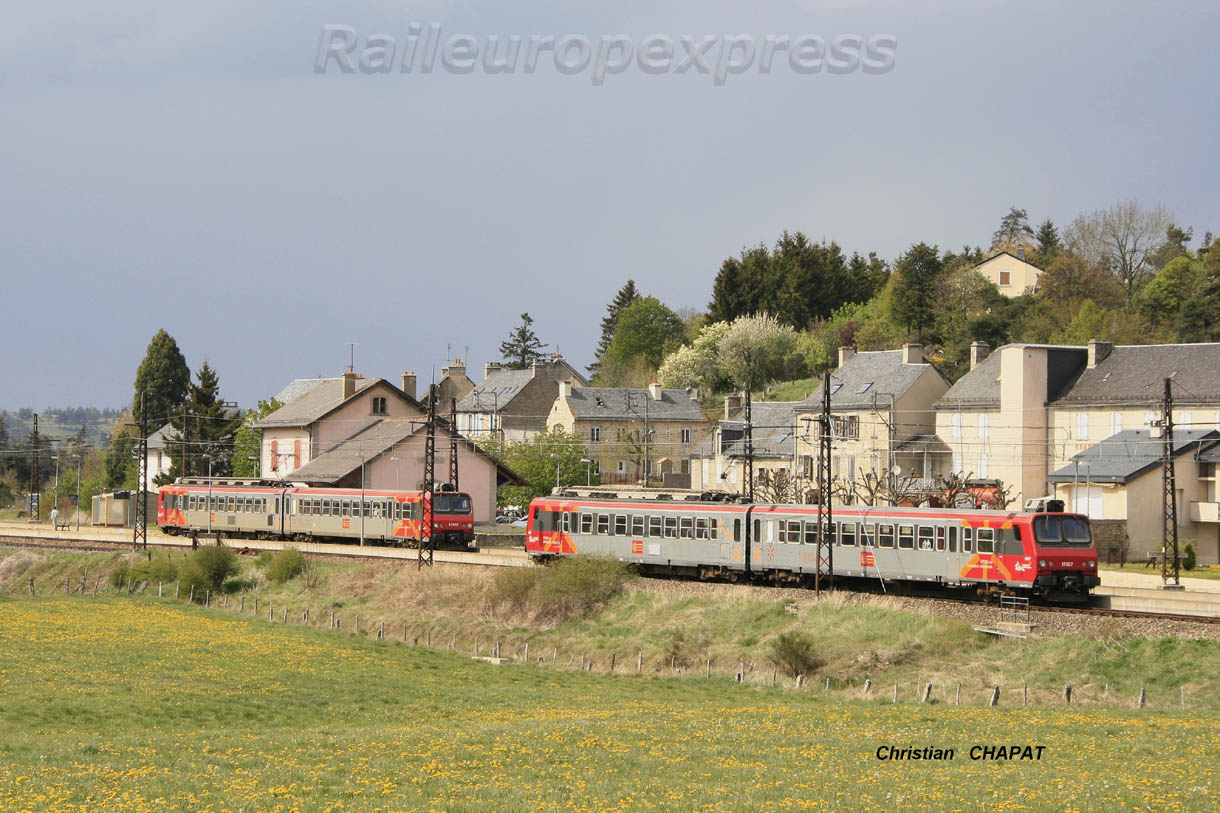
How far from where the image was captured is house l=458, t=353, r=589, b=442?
105500 mm

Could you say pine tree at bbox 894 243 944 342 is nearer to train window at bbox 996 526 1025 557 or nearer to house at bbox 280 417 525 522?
house at bbox 280 417 525 522

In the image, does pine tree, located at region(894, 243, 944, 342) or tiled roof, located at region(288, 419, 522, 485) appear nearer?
tiled roof, located at region(288, 419, 522, 485)

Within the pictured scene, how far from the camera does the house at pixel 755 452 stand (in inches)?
2790

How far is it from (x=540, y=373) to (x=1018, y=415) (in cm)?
5345

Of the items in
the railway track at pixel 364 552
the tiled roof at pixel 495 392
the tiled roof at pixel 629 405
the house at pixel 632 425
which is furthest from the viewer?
the tiled roof at pixel 495 392

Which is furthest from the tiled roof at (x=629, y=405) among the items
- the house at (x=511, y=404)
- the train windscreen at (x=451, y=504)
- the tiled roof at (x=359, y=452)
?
the train windscreen at (x=451, y=504)

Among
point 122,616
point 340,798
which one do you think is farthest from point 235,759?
point 122,616

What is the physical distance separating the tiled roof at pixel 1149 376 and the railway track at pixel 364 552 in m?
26.2

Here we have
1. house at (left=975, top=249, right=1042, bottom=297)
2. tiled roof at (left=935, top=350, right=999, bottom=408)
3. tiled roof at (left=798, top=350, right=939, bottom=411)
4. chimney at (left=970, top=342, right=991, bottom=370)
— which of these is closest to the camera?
tiled roof at (left=935, top=350, right=999, bottom=408)

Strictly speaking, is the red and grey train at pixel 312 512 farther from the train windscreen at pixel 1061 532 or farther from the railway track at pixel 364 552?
the train windscreen at pixel 1061 532

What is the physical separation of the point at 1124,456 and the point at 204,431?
6458cm

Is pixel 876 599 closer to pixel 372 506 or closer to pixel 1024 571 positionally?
pixel 1024 571

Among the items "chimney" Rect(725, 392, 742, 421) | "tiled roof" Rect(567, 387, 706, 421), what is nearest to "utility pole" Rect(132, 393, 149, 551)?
"tiled roof" Rect(567, 387, 706, 421)

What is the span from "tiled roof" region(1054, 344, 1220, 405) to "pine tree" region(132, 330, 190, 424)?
253 feet
